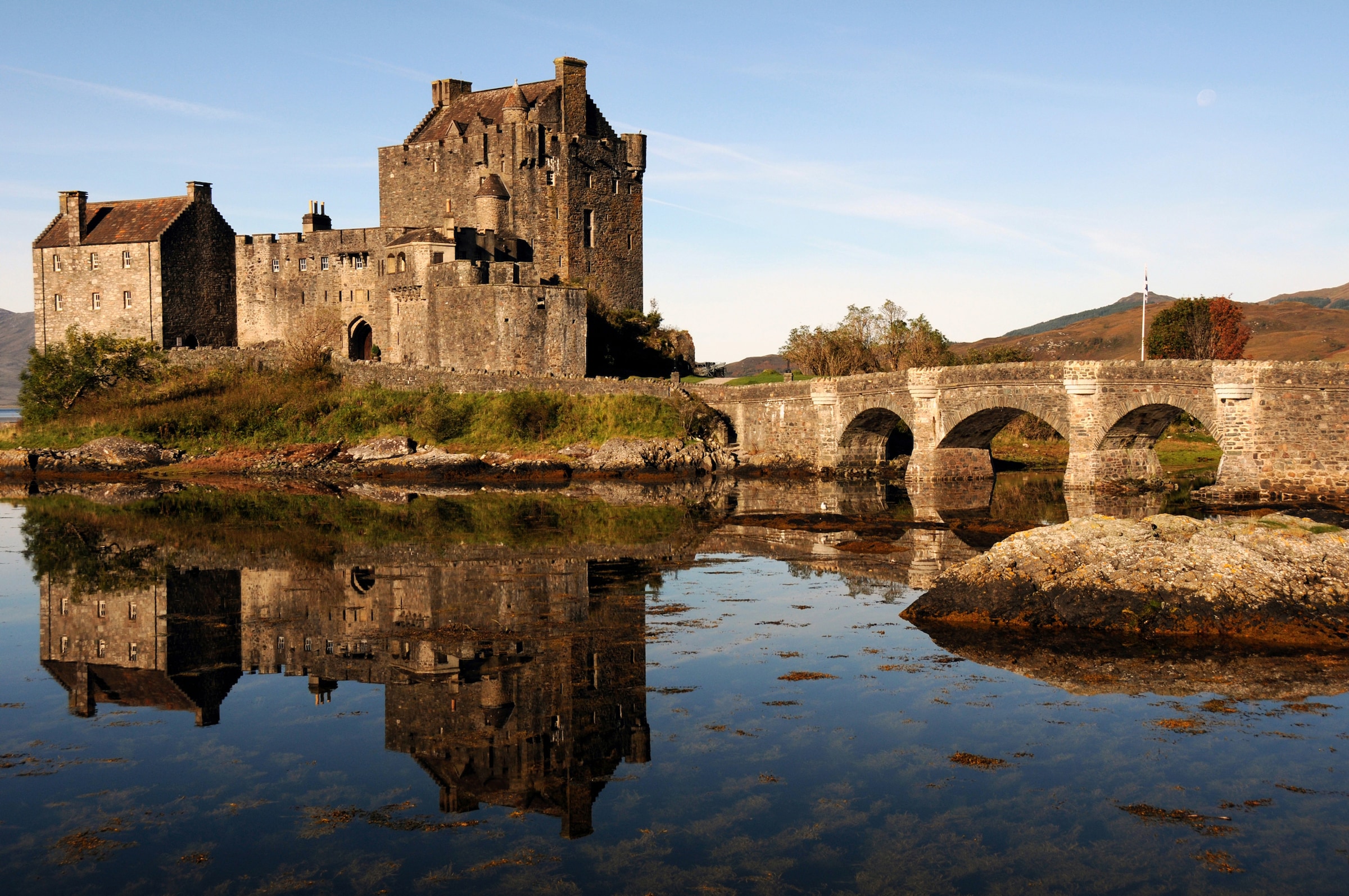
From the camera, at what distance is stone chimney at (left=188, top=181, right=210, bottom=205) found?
193 feet

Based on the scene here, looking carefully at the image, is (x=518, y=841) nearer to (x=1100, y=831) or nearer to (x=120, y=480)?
(x=1100, y=831)

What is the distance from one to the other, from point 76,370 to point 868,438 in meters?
37.8

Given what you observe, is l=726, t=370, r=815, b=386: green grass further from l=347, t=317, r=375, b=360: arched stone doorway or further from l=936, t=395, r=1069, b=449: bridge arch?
l=347, t=317, r=375, b=360: arched stone doorway

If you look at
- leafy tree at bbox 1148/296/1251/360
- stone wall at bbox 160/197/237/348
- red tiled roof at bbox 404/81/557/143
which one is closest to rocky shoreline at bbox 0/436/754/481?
stone wall at bbox 160/197/237/348

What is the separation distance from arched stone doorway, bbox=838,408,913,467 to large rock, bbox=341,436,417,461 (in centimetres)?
1873

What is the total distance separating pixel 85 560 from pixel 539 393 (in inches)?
1118

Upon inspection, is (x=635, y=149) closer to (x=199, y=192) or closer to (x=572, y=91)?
(x=572, y=91)

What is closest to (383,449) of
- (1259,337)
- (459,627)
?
(459,627)

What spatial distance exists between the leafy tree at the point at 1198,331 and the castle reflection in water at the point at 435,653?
2494 inches

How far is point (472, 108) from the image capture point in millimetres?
62156

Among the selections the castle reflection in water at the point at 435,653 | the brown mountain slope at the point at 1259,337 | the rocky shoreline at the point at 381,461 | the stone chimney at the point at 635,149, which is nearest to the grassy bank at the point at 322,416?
the rocky shoreline at the point at 381,461

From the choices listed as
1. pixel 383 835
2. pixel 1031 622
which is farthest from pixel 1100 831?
pixel 1031 622

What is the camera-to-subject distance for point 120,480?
1825 inches

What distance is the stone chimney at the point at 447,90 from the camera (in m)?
63.9
